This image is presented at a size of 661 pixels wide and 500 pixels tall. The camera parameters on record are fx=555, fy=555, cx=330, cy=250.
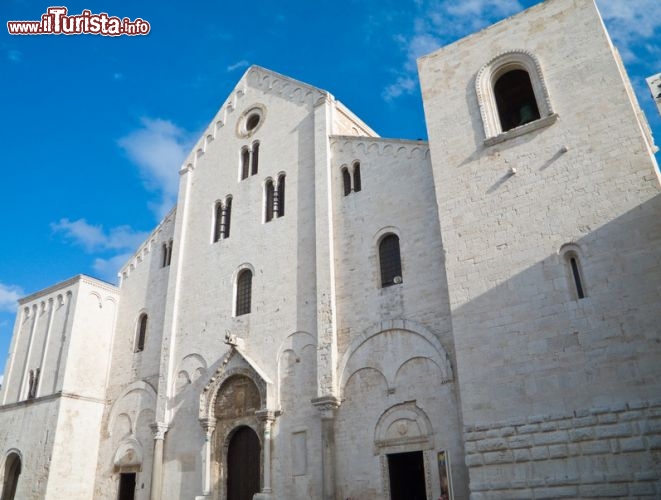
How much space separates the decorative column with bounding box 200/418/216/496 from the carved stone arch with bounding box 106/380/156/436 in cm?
307

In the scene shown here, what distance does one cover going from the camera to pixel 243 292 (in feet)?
60.7

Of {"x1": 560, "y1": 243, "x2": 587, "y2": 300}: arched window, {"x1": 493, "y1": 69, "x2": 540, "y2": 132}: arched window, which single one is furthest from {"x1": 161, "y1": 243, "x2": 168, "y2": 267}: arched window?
A: {"x1": 560, "y1": 243, "x2": 587, "y2": 300}: arched window

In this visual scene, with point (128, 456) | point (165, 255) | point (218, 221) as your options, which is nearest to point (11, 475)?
point (128, 456)

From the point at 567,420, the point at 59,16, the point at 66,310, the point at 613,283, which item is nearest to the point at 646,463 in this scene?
the point at 567,420

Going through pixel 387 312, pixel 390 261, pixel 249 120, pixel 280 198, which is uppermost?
pixel 249 120

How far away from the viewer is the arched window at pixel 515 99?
14656 millimetres

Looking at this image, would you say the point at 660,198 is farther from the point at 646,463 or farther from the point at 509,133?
the point at 646,463

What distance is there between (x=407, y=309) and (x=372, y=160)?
16.5ft

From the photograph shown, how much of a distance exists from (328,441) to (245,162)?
1113 centimetres

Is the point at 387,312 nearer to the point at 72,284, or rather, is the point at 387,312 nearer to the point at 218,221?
the point at 218,221

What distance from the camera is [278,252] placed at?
58.7 feet

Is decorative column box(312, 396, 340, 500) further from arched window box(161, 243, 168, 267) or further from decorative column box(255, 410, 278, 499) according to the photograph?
arched window box(161, 243, 168, 267)

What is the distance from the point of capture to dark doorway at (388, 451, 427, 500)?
525 inches

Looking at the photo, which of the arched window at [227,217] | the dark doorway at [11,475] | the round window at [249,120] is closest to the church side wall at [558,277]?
the arched window at [227,217]
